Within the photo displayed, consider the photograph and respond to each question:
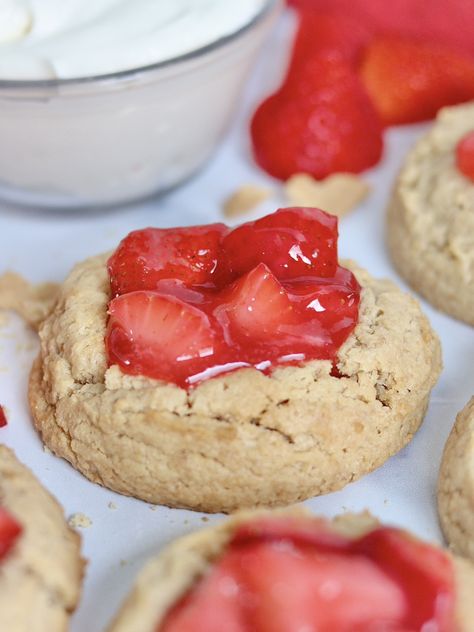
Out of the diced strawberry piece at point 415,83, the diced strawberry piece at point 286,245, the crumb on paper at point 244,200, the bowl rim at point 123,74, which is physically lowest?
the diced strawberry piece at point 415,83

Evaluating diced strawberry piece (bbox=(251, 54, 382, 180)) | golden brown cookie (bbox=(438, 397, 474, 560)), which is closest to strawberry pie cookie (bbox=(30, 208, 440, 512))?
golden brown cookie (bbox=(438, 397, 474, 560))

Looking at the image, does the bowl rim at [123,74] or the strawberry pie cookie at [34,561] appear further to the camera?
the bowl rim at [123,74]

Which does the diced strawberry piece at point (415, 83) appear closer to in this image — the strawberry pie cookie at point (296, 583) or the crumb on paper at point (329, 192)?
the crumb on paper at point (329, 192)

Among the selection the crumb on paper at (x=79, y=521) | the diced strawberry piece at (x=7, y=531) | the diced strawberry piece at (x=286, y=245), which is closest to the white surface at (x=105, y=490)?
the crumb on paper at (x=79, y=521)

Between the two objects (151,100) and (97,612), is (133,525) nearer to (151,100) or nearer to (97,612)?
(97,612)

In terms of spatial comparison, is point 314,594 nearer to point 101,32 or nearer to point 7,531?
point 7,531

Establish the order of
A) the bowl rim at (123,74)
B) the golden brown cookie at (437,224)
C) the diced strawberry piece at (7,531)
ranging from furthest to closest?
1. the golden brown cookie at (437,224)
2. the bowl rim at (123,74)
3. the diced strawberry piece at (7,531)

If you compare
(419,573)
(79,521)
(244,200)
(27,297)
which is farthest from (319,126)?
(419,573)
